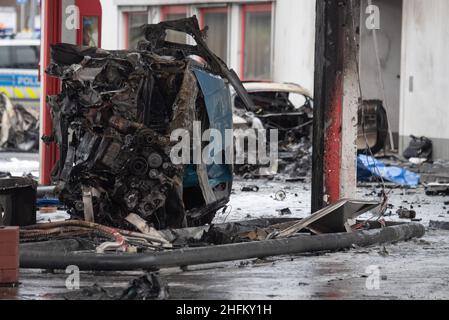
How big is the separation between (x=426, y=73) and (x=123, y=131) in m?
17.4

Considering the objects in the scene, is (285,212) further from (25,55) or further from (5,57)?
(5,57)

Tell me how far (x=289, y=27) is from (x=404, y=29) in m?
4.87

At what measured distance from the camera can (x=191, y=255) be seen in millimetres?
9867

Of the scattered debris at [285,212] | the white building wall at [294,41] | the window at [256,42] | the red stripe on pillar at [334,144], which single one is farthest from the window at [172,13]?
the red stripe on pillar at [334,144]

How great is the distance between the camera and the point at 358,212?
40.3 ft

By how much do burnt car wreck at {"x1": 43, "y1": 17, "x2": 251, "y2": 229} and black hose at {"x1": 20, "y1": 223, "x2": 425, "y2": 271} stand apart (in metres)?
1.35

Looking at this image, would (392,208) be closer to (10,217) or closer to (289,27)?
(10,217)

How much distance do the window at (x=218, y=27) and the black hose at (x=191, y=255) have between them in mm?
23790

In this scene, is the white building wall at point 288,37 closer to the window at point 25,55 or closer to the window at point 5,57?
the window at point 25,55

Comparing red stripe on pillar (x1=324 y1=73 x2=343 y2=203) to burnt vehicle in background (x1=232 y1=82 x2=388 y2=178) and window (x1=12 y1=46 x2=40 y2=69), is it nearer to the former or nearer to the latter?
burnt vehicle in background (x1=232 y1=82 x2=388 y2=178)

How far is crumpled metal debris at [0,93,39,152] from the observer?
2916 centimetres

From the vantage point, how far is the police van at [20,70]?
32.2 metres

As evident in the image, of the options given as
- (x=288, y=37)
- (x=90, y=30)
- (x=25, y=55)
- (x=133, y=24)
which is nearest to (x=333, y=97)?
(x=90, y=30)

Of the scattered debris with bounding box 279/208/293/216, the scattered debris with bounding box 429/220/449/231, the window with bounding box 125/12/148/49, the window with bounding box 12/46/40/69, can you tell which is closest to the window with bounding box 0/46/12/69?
the window with bounding box 12/46/40/69
